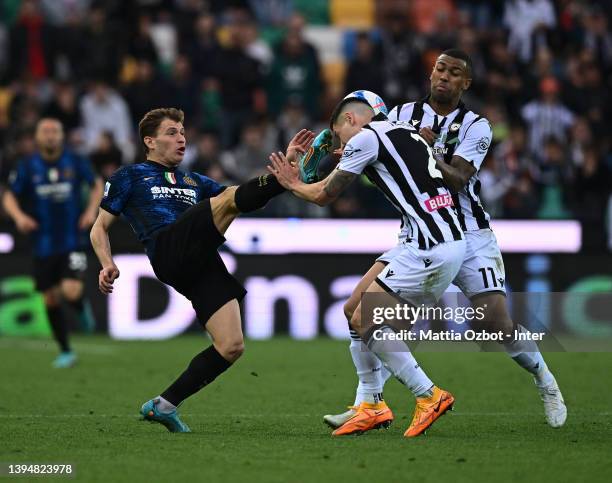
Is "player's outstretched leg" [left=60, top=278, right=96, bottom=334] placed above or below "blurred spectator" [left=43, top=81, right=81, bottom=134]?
below

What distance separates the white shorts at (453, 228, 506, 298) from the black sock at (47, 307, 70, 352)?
6.11 m

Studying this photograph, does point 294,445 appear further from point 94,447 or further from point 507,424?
point 507,424

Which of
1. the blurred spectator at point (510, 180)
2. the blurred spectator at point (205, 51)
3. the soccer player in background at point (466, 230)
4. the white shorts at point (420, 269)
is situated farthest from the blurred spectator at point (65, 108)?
the white shorts at point (420, 269)

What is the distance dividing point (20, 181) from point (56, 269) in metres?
1.07

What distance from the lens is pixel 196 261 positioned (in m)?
8.85

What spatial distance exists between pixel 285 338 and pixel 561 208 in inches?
169

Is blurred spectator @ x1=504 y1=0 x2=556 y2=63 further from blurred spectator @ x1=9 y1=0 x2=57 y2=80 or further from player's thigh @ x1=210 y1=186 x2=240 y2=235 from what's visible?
player's thigh @ x1=210 y1=186 x2=240 y2=235

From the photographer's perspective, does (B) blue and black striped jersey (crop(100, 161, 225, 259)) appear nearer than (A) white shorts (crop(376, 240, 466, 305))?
No

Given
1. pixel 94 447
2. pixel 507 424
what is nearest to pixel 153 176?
pixel 94 447

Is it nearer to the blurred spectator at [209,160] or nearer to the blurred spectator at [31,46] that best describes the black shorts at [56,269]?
the blurred spectator at [209,160]

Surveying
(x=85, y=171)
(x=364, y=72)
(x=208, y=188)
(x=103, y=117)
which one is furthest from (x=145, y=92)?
(x=208, y=188)

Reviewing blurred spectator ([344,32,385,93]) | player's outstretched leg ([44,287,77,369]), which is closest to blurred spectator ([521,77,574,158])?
blurred spectator ([344,32,385,93])

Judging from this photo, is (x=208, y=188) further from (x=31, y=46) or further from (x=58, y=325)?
(x=31, y=46)

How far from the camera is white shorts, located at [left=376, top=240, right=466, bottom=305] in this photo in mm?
8445
